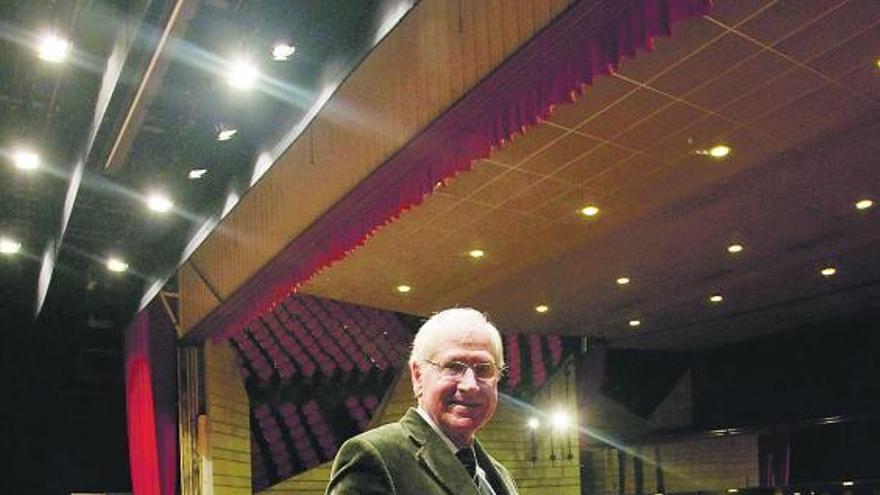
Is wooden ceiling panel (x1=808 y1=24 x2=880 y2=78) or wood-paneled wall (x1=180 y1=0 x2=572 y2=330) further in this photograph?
wooden ceiling panel (x1=808 y1=24 x2=880 y2=78)

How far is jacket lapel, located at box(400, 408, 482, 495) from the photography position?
4.98 ft

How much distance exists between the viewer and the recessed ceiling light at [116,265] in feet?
25.5

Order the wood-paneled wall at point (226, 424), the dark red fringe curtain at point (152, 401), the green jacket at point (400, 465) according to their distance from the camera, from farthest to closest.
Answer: the wood-paneled wall at point (226, 424) < the dark red fringe curtain at point (152, 401) < the green jacket at point (400, 465)

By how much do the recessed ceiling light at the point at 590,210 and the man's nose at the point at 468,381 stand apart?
6063mm

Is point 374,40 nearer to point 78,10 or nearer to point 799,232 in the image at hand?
point 78,10

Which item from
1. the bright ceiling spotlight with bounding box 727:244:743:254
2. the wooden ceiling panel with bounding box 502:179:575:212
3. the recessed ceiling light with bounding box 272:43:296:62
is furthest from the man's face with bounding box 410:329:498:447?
the bright ceiling spotlight with bounding box 727:244:743:254

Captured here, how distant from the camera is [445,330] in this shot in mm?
1661

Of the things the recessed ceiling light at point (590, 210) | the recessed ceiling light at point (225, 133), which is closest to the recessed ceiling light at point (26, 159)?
the recessed ceiling light at point (225, 133)

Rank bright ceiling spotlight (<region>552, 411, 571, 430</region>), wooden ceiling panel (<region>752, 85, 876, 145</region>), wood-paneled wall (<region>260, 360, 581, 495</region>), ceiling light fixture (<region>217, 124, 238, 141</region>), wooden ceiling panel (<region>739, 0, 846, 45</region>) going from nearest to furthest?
wooden ceiling panel (<region>739, 0, 846, 45</region>) < wooden ceiling panel (<region>752, 85, 876, 145</region>) < ceiling light fixture (<region>217, 124, 238, 141</region>) < wood-paneled wall (<region>260, 360, 581, 495</region>) < bright ceiling spotlight (<region>552, 411, 571, 430</region>)

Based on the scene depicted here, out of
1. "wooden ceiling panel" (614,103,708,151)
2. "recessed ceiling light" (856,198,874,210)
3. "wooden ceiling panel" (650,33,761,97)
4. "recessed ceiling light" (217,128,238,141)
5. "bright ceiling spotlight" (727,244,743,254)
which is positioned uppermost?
"wooden ceiling panel" (650,33,761,97)

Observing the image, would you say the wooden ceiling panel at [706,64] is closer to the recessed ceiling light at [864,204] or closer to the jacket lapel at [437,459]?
the recessed ceiling light at [864,204]

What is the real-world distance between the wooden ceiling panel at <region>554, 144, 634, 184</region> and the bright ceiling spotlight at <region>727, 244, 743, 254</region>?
2642mm

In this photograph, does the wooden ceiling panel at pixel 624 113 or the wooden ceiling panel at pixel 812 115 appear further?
the wooden ceiling panel at pixel 812 115

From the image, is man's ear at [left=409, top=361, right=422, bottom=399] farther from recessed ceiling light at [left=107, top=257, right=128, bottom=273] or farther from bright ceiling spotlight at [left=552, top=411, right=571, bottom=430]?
bright ceiling spotlight at [left=552, top=411, right=571, bottom=430]
